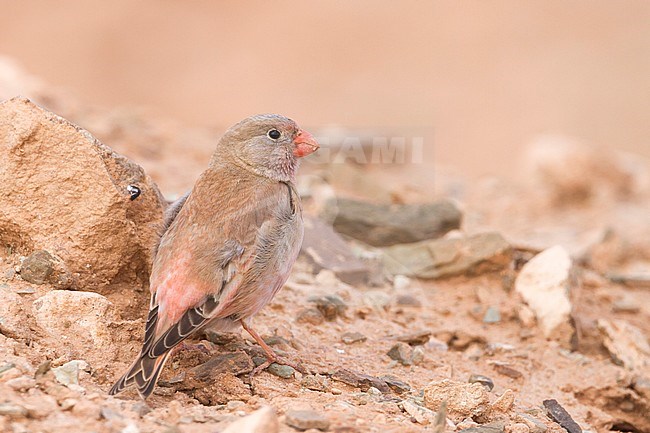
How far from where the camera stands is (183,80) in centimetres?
1809

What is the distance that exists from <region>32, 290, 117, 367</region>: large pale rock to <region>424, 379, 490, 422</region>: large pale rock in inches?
59.2

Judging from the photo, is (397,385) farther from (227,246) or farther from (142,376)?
(142,376)

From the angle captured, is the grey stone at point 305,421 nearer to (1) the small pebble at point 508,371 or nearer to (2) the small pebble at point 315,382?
(2) the small pebble at point 315,382

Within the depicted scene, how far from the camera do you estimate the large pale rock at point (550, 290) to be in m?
5.71

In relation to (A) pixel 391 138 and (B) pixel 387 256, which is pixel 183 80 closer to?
(A) pixel 391 138

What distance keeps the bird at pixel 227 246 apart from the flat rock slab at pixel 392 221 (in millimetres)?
2374

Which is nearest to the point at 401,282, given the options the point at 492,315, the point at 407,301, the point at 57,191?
the point at 407,301

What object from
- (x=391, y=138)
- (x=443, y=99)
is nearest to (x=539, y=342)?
(x=391, y=138)

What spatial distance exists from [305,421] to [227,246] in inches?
41.0

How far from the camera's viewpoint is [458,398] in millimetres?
4125

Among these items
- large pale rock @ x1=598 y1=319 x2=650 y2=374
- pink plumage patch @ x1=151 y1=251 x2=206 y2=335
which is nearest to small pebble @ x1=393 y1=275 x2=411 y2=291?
large pale rock @ x1=598 y1=319 x2=650 y2=374

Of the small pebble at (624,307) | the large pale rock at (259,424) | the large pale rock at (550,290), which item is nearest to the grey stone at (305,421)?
the large pale rock at (259,424)

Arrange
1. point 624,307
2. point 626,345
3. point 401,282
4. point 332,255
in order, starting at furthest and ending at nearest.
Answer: point 624,307 → point 401,282 → point 332,255 → point 626,345

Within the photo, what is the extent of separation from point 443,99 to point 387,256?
36.7 ft
